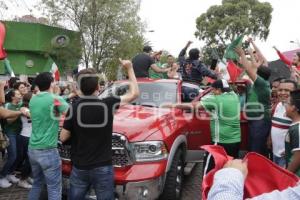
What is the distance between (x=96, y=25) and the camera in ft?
81.7

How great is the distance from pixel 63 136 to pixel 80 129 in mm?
241

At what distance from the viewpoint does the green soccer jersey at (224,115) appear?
578 centimetres

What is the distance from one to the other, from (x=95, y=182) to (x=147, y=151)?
3.65ft

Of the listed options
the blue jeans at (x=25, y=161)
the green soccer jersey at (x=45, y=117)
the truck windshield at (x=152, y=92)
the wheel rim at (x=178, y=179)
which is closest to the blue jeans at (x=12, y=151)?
the blue jeans at (x=25, y=161)

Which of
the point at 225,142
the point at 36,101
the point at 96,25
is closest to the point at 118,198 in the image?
the point at 36,101

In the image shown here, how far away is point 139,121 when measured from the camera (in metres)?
5.41

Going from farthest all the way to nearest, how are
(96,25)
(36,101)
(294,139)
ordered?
1. (96,25)
2. (36,101)
3. (294,139)

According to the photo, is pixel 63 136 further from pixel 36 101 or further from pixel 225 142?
pixel 225 142

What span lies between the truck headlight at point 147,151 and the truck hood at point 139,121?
8cm

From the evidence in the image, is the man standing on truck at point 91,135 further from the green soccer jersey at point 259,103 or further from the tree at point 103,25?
the tree at point 103,25

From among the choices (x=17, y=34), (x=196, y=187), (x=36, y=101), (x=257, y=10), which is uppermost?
(x=257, y=10)

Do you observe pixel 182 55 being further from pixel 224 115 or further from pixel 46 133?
pixel 46 133

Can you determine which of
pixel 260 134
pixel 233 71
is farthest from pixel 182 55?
pixel 260 134

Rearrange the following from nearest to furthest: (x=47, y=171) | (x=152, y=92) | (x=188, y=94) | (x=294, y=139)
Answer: (x=294, y=139)
(x=47, y=171)
(x=152, y=92)
(x=188, y=94)
